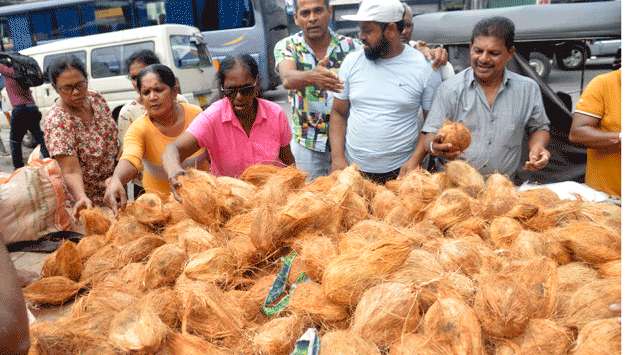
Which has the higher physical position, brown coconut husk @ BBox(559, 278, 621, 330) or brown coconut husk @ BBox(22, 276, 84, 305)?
brown coconut husk @ BBox(559, 278, 621, 330)

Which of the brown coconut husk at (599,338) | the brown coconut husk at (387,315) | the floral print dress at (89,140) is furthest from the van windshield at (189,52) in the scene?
the brown coconut husk at (599,338)

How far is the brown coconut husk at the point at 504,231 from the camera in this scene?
175 cm

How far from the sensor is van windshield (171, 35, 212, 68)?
37.2ft

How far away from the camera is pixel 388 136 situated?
317cm

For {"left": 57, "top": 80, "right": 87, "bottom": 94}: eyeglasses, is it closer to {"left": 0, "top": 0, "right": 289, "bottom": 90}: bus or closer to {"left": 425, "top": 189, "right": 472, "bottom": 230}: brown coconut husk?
{"left": 425, "top": 189, "right": 472, "bottom": 230}: brown coconut husk

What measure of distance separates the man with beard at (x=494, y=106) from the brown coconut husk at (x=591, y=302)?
4.83 ft

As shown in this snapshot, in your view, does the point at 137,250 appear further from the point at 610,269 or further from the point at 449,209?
the point at 610,269

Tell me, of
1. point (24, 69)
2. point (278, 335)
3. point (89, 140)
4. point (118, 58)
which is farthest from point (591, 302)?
point (118, 58)

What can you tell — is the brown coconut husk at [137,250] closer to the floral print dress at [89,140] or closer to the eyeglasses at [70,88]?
the floral print dress at [89,140]

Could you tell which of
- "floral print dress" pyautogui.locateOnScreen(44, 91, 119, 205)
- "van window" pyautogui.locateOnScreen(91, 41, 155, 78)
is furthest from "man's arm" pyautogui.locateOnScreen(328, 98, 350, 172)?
"van window" pyautogui.locateOnScreen(91, 41, 155, 78)

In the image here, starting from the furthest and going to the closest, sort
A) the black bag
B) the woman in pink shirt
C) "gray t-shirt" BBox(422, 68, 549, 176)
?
the black bag → "gray t-shirt" BBox(422, 68, 549, 176) → the woman in pink shirt

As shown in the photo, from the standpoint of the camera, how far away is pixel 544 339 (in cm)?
125

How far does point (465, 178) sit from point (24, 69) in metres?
7.00

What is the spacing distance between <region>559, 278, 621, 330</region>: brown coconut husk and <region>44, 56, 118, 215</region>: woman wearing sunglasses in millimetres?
2416
